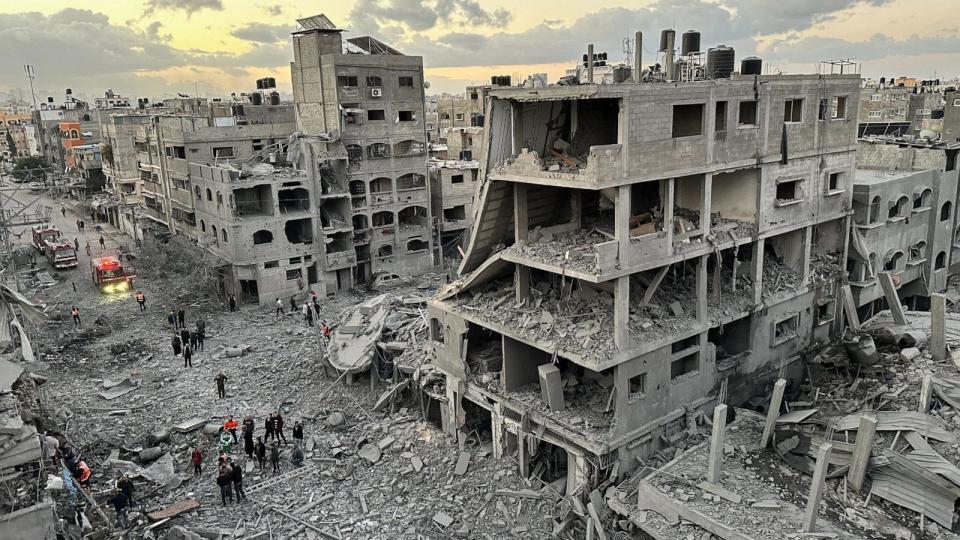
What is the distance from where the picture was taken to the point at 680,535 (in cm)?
1606

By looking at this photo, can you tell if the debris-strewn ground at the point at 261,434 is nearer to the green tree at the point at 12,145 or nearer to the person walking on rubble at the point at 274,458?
the person walking on rubble at the point at 274,458

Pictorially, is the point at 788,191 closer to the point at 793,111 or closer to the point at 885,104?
the point at 793,111

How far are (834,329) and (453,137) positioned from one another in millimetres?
42307

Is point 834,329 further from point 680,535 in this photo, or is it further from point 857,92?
point 680,535

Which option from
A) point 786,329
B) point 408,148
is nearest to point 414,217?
point 408,148

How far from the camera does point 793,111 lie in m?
23.4

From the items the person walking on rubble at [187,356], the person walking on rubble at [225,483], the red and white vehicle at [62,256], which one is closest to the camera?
the person walking on rubble at [225,483]

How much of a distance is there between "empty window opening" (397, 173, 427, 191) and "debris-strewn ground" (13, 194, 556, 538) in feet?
40.6

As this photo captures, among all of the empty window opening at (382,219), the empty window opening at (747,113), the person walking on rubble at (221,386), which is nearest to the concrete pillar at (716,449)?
the empty window opening at (747,113)

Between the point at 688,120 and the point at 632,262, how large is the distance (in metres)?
5.95

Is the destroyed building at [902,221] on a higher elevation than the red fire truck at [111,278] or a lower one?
higher

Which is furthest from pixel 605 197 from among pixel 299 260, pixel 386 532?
pixel 299 260

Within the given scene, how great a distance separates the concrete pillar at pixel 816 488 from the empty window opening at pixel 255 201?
114ft

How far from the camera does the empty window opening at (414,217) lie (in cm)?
4812
